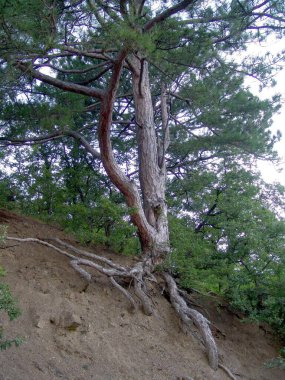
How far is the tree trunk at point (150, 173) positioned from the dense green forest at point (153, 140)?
2 cm

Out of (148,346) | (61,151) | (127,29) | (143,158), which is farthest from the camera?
(61,151)

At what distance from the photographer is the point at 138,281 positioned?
25.6 ft

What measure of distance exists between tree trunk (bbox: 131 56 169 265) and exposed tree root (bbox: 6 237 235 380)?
0.51m

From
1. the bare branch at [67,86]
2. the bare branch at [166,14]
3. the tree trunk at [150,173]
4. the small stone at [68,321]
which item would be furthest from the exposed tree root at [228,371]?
the bare branch at [166,14]

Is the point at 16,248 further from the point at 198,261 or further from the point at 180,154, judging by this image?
the point at 180,154

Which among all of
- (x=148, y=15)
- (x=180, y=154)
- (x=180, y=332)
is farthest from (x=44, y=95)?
(x=180, y=332)

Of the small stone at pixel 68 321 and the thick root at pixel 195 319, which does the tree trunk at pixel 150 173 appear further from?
the small stone at pixel 68 321

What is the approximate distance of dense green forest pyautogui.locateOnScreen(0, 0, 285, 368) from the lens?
24.2ft

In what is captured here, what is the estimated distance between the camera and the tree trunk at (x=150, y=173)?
870 centimetres

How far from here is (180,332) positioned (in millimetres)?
7691

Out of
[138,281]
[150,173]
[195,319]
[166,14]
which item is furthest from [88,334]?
[166,14]

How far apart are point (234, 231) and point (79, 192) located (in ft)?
11.8

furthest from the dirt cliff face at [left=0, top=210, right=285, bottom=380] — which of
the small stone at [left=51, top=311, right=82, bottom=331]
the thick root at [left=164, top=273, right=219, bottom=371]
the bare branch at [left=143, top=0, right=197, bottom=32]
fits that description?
the bare branch at [left=143, top=0, right=197, bottom=32]

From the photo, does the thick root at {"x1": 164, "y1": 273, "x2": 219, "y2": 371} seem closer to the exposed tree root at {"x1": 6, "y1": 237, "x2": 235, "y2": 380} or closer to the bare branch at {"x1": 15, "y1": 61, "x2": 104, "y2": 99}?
the exposed tree root at {"x1": 6, "y1": 237, "x2": 235, "y2": 380}
